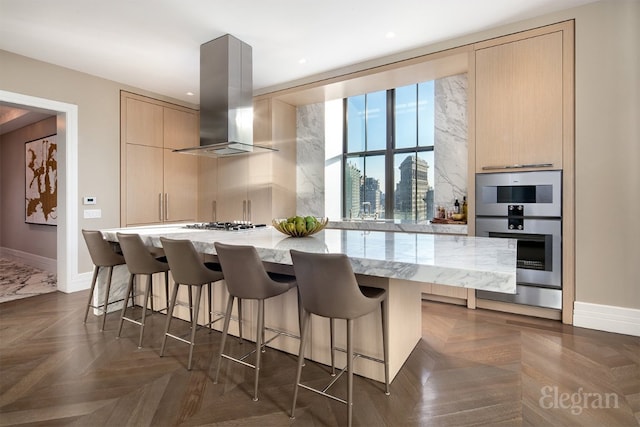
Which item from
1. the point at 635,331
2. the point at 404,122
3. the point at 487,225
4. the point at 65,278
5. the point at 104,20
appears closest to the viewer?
the point at 635,331

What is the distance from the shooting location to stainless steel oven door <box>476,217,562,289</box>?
310 centimetres

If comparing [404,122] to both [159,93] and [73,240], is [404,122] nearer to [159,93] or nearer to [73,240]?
[159,93]

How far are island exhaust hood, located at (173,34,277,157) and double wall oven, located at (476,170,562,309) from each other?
8.12 feet

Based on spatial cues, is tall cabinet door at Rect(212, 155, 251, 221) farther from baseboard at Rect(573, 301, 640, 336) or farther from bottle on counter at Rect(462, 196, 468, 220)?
baseboard at Rect(573, 301, 640, 336)

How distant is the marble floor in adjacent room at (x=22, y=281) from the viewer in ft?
13.8

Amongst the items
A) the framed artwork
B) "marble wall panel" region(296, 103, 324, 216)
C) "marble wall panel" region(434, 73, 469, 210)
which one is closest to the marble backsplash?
"marble wall panel" region(434, 73, 469, 210)

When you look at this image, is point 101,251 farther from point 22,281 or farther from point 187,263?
point 22,281

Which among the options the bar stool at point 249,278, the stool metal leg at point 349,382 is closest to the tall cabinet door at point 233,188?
the bar stool at point 249,278

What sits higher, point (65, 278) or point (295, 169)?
point (295, 169)

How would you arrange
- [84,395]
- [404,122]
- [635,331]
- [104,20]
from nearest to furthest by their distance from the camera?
1. [84,395]
2. [635,331]
3. [104,20]
4. [404,122]

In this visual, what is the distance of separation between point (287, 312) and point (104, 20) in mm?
3131

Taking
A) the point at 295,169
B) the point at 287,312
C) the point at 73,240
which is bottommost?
the point at 287,312

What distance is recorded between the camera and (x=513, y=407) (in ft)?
6.07

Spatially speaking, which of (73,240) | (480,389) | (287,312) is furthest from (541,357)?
(73,240)
